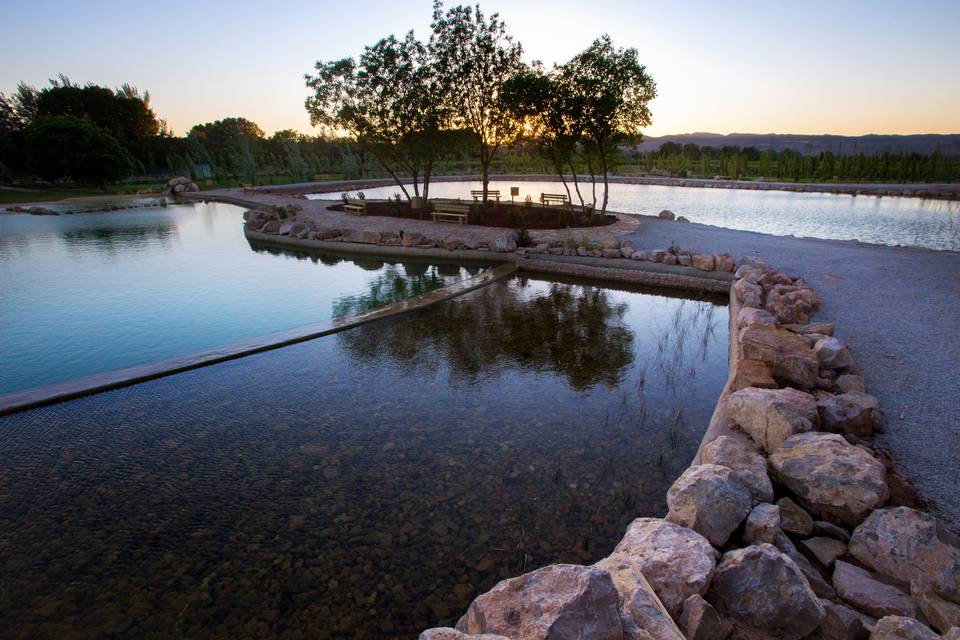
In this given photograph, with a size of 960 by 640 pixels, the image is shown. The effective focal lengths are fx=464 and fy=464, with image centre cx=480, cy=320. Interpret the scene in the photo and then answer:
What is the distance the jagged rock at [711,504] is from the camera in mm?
2852

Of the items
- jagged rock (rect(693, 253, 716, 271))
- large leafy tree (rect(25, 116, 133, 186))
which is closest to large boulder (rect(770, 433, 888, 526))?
jagged rock (rect(693, 253, 716, 271))

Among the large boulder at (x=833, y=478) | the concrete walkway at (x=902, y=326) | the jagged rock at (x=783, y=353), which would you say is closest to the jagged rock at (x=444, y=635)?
the large boulder at (x=833, y=478)

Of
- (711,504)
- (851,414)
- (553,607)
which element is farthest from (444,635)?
(851,414)

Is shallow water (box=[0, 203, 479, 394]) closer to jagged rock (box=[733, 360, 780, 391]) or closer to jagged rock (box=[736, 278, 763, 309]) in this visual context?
jagged rock (box=[736, 278, 763, 309])

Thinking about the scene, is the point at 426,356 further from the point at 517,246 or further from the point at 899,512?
the point at 517,246

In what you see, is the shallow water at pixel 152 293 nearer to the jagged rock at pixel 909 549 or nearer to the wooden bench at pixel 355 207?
the wooden bench at pixel 355 207

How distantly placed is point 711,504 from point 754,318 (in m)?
4.11

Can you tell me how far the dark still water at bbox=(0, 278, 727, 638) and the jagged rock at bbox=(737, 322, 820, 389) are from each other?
0.85 m

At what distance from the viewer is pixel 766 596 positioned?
2.28m

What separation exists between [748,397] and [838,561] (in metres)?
1.57

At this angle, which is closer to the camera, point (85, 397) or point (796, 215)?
point (85, 397)

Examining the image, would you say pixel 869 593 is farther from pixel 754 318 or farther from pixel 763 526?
pixel 754 318

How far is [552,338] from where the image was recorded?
24.9ft

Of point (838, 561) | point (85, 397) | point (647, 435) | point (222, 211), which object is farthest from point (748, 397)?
point (222, 211)
